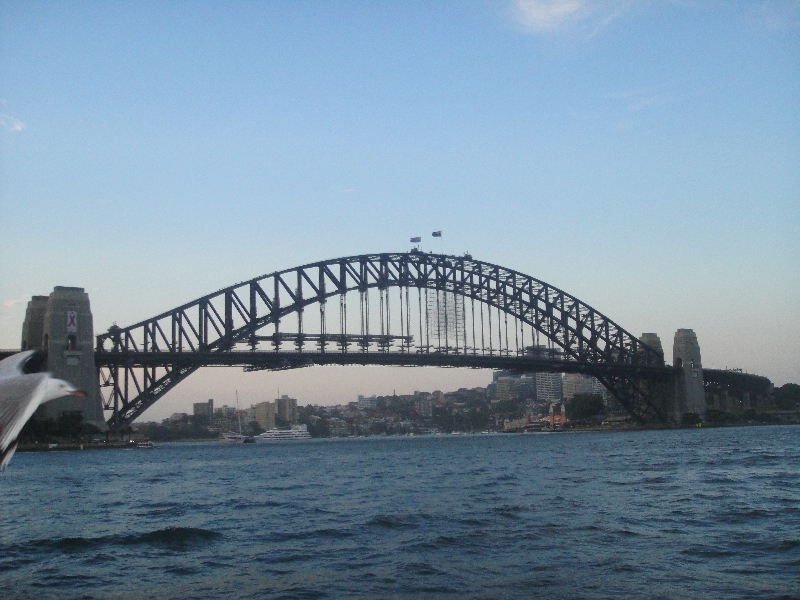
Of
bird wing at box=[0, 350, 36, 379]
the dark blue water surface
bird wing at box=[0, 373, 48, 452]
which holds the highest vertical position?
bird wing at box=[0, 350, 36, 379]

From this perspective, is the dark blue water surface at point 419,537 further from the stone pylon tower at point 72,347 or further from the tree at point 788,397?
the tree at point 788,397

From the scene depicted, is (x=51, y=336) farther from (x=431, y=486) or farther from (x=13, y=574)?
(x=13, y=574)

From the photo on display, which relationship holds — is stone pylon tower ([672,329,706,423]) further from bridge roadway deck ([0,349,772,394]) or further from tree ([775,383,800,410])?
tree ([775,383,800,410])

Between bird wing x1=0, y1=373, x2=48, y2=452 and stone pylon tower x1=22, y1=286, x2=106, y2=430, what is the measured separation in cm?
6509

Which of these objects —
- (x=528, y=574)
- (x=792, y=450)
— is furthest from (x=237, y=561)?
(x=792, y=450)

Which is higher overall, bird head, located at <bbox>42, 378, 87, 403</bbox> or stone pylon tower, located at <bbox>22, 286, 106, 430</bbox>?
stone pylon tower, located at <bbox>22, 286, 106, 430</bbox>

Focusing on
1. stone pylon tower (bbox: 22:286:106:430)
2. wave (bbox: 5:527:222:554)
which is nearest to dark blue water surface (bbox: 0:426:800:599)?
wave (bbox: 5:527:222:554)

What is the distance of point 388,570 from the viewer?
13844 mm

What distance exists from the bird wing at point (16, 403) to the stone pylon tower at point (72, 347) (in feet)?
214

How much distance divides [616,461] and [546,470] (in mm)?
5865

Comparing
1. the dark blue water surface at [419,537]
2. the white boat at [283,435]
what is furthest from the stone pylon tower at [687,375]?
the dark blue water surface at [419,537]

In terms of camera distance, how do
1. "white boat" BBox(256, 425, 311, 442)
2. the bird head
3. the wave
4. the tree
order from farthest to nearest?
"white boat" BBox(256, 425, 311, 442) < the tree < the wave < the bird head

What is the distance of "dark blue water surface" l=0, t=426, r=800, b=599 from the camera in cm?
1278

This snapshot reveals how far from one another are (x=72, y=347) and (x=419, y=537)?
184ft
